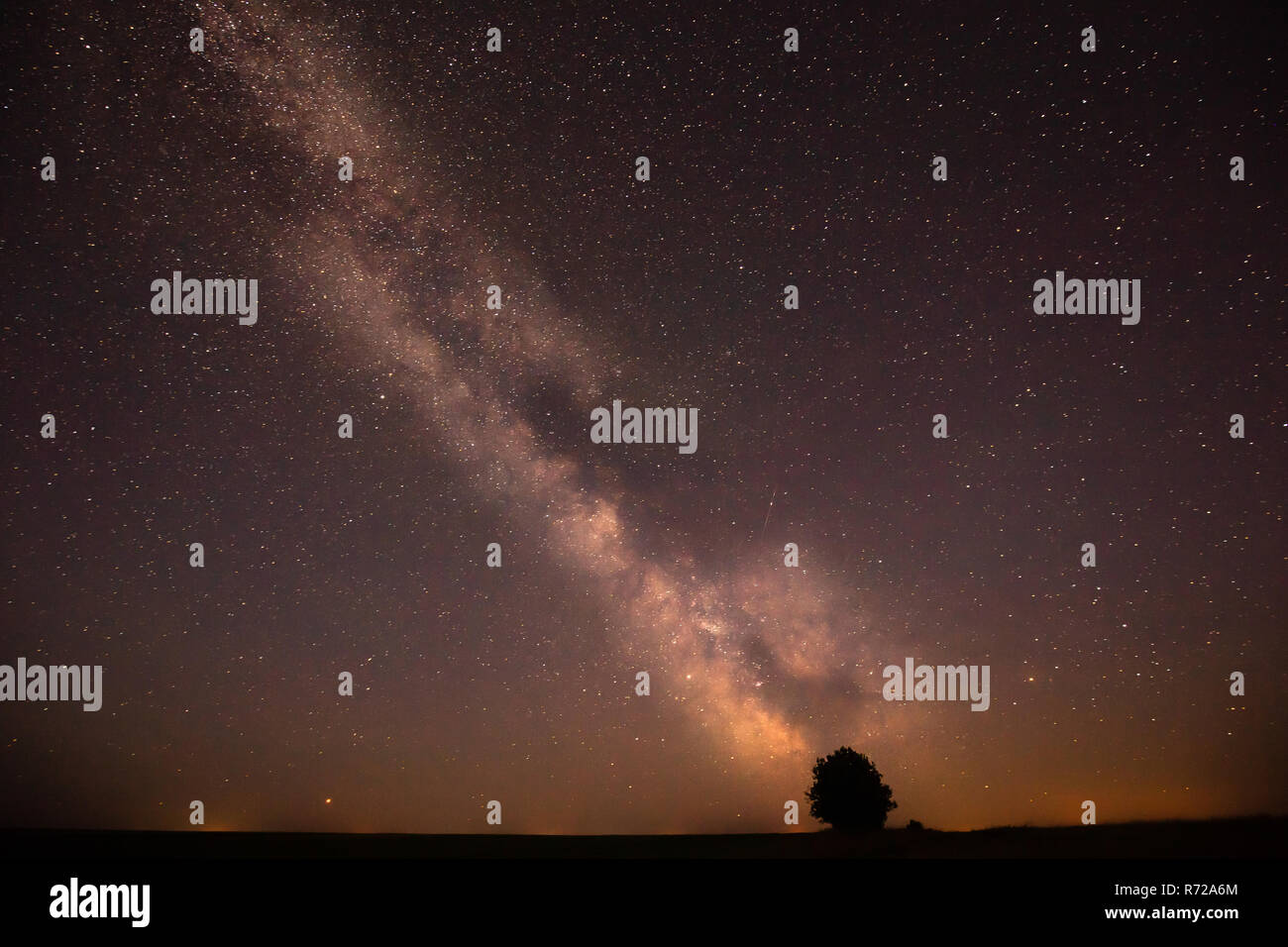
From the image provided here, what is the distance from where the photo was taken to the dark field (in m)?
10.4

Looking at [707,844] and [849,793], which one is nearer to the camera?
[707,844]

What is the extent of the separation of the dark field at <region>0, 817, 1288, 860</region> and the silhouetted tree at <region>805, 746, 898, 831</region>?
433 inches

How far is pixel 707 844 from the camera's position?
13961mm

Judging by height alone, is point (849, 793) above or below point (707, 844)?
below

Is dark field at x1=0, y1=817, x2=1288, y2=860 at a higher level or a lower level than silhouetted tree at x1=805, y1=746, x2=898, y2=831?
higher

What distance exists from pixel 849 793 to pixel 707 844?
42.8 ft

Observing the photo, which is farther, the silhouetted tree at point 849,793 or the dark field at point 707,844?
the silhouetted tree at point 849,793

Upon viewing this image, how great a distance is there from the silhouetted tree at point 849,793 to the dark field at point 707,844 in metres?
11.0

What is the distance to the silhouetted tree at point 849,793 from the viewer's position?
957 inches

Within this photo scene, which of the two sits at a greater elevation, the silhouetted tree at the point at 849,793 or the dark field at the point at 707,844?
the dark field at the point at 707,844
